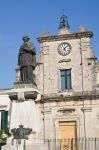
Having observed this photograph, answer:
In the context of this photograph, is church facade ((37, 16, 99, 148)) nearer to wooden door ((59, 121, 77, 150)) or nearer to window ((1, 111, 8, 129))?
wooden door ((59, 121, 77, 150))

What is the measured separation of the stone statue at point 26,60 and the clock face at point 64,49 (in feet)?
45.8

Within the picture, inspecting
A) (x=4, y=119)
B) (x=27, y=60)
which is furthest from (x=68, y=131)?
(x=27, y=60)

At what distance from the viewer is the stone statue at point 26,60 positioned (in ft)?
42.4

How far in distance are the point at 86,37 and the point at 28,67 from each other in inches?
569

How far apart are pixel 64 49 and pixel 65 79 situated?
7.30 feet

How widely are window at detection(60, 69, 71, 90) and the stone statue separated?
1349 cm

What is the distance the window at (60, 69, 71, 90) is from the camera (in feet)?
87.4

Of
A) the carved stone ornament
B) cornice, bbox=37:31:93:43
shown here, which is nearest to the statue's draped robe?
the carved stone ornament

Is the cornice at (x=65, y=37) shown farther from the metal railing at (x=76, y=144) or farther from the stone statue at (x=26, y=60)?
the stone statue at (x=26, y=60)

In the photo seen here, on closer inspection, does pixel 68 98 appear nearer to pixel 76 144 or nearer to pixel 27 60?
pixel 76 144

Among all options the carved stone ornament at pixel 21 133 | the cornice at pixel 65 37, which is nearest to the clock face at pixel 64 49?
the cornice at pixel 65 37

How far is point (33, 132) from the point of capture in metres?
11.8

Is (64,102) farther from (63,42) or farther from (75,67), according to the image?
(63,42)

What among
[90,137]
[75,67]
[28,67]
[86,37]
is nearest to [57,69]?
[75,67]
